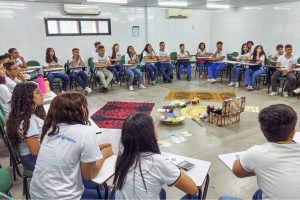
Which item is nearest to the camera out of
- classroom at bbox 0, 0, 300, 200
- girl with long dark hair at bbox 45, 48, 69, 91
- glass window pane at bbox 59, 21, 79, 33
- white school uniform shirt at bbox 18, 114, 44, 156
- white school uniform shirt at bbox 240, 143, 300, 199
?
white school uniform shirt at bbox 240, 143, 300, 199

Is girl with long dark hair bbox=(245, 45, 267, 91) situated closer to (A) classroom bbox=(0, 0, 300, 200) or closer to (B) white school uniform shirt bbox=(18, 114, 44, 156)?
(A) classroom bbox=(0, 0, 300, 200)

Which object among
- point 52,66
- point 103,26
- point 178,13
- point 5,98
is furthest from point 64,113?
point 178,13

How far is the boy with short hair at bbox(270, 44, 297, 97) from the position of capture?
247 inches

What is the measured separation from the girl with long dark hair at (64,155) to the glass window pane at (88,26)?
698 centimetres

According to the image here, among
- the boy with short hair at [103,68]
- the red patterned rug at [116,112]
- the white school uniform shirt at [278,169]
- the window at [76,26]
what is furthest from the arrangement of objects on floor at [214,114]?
the window at [76,26]

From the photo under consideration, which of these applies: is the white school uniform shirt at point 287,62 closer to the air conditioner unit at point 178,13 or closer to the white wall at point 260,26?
the white wall at point 260,26

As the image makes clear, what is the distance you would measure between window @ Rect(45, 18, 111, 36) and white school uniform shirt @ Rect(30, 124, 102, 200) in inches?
270

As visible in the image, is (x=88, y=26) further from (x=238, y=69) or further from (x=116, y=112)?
(x=238, y=69)

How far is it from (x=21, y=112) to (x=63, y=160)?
86cm

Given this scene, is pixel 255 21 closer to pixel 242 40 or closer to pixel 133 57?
pixel 242 40

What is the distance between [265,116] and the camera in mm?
1499

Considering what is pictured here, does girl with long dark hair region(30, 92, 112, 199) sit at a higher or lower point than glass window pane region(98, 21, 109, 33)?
lower

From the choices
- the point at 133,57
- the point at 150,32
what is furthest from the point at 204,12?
the point at 133,57

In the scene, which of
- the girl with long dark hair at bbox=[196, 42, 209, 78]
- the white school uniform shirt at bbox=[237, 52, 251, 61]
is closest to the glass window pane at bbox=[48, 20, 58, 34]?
the girl with long dark hair at bbox=[196, 42, 209, 78]
